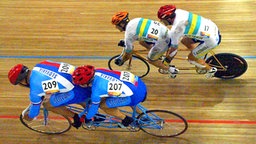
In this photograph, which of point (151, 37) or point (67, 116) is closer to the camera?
point (67, 116)

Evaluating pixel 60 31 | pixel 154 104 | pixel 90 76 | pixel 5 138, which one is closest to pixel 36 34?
pixel 60 31

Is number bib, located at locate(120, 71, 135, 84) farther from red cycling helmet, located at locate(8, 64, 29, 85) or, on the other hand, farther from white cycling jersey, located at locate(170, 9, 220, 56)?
red cycling helmet, located at locate(8, 64, 29, 85)

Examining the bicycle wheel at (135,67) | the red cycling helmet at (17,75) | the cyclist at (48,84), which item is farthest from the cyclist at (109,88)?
the bicycle wheel at (135,67)

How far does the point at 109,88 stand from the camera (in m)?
3.22

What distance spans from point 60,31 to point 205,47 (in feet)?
9.74

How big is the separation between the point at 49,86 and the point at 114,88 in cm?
64

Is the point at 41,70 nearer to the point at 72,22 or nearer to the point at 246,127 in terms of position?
the point at 246,127

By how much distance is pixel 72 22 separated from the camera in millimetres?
6191

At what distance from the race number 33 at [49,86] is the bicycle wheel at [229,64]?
2.17m

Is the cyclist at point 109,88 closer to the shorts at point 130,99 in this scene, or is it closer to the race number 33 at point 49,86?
the shorts at point 130,99

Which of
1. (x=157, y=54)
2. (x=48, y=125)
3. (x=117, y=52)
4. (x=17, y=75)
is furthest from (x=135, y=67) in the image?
(x=17, y=75)

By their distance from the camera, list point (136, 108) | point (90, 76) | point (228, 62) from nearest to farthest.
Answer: point (90, 76) → point (136, 108) → point (228, 62)

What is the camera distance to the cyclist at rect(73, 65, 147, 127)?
3117 mm

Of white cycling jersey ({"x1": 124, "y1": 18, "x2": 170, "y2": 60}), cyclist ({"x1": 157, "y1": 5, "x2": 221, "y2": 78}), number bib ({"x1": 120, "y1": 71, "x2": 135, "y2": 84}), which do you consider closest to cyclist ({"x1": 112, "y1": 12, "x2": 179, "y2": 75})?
Answer: white cycling jersey ({"x1": 124, "y1": 18, "x2": 170, "y2": 60})
